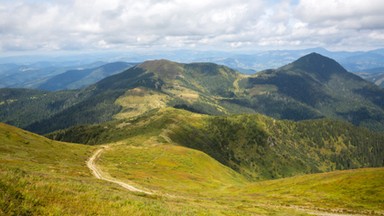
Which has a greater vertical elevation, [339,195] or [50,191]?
[50,191]

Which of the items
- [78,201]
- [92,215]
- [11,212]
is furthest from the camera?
[78,201]

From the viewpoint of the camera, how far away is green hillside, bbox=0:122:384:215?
1446cm

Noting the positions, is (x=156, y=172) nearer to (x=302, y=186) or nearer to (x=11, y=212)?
(x=302, y=186)

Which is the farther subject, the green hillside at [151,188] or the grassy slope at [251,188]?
the grassy slope at [251,188]

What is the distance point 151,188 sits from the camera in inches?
2235

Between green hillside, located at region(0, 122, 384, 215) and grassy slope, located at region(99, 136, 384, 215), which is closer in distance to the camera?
green hillside, located at region(0, 122, 384, 215)

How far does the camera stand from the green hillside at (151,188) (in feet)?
47.4

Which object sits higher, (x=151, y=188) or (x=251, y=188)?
(x=151, y=188)

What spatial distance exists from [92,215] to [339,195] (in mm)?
62111

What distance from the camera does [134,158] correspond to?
334ft

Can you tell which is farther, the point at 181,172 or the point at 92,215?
the point at 181,172

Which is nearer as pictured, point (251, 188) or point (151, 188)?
point (151, 188)

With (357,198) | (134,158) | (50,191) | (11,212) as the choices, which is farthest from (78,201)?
(134,158)

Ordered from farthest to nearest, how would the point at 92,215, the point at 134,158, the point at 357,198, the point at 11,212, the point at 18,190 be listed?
the point at 134,158
the point at 357,198
the point at 92,215
the point at 18,190
the point at 11,212
